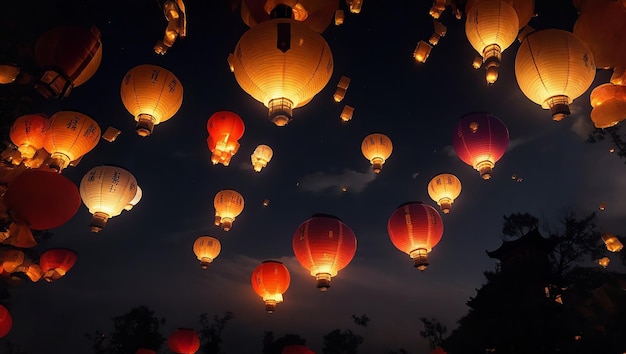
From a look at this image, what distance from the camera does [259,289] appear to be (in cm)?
745

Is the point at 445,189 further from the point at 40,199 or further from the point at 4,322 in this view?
the point at 4,322

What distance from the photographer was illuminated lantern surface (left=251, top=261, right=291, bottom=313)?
738 cm

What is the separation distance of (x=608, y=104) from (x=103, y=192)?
22.7ft

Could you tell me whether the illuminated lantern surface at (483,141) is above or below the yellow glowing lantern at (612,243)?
below

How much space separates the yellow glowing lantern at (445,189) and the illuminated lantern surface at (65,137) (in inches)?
251

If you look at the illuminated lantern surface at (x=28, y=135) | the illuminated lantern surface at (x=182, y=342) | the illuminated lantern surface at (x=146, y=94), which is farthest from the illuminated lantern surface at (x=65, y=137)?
the illuminated lantern surface at (x=182, y=342)

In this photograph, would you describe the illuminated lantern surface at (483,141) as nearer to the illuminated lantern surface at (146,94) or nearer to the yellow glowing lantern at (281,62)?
the yellow glowing lantern at (281,62)

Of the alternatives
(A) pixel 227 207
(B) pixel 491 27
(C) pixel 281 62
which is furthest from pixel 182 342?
(B) pixel 491 27

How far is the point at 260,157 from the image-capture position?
8.94 meters

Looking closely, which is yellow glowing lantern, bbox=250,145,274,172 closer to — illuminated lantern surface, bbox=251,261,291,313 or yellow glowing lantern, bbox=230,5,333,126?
illuminated lantern surface, bbox=251,261,291,313

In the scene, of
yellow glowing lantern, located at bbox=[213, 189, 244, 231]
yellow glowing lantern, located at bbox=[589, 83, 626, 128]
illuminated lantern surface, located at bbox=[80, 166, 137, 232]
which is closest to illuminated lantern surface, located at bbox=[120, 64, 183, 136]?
illuminated lantern surface, located at bbox=[80, 166, 137, 232]

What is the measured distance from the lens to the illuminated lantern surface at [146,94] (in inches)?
202

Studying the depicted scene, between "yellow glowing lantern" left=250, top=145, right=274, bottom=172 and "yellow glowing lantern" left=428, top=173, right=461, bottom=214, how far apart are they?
3.84 metres

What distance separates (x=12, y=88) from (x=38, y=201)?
539 centimetres
